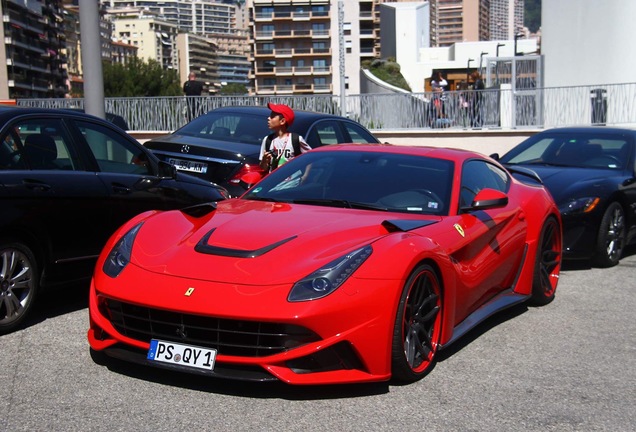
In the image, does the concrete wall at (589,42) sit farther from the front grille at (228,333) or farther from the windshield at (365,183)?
the front grille at (228,333)

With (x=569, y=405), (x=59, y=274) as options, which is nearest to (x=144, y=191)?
(x=59, y=274)

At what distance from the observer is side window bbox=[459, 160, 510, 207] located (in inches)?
242

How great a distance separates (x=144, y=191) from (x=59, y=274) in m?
1.25

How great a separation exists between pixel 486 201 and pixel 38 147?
330cm

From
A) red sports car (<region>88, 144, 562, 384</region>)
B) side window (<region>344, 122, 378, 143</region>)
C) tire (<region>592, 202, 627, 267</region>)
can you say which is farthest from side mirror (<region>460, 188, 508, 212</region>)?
side window (<region>344, 122, 378, 143</region>)

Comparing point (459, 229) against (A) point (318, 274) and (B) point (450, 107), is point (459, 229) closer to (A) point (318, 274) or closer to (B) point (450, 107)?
(A) point (318, 274)

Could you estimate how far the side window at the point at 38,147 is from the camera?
621 centimetres

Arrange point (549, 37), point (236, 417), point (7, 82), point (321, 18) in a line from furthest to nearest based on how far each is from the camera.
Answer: point (321, 18)
point (7, 82)
point (549, 37)
point (236, 417)

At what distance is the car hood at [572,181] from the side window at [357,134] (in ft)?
9.06

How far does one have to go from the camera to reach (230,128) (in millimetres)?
11242

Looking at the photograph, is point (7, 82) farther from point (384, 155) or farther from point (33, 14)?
point (384, 155)

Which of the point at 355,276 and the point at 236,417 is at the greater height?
the point at 355,276

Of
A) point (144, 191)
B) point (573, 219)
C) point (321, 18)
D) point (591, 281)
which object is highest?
point (321, 18)

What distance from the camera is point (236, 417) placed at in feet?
14.0
